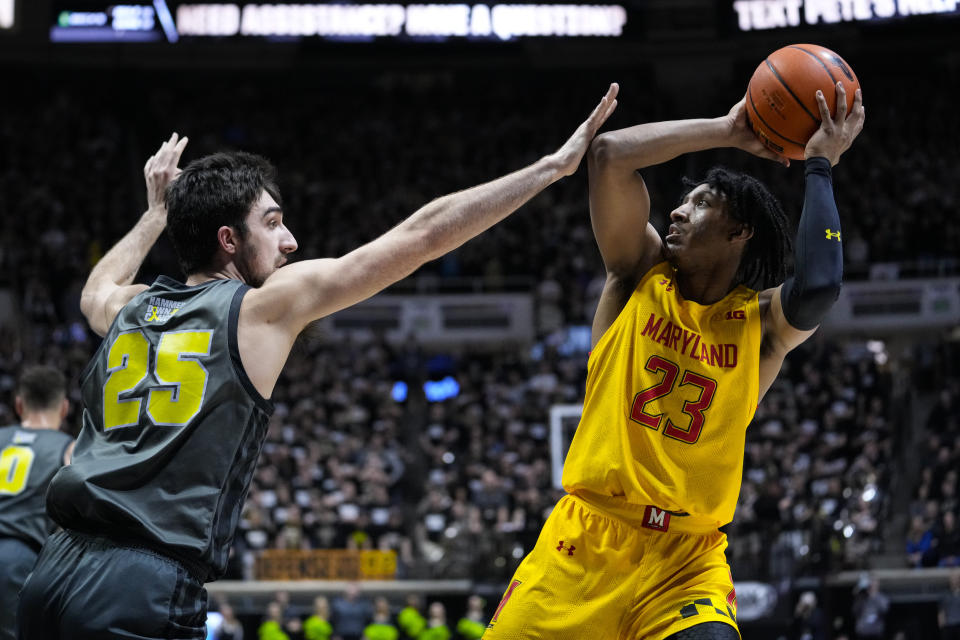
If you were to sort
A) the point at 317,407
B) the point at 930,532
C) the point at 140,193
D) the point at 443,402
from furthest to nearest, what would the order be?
the point at 140,193 < the point at 443,402 < the point at 317,407 < the point at 930,532

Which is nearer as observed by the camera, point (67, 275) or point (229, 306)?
point (229, 306)

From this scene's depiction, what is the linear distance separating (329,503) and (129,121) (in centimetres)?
1423

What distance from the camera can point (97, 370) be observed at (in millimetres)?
3195

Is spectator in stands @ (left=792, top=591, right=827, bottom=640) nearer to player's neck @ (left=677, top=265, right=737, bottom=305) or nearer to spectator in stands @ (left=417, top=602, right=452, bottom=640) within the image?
spectator in stands @ (left=417, top=602, right=452, bottom=640)

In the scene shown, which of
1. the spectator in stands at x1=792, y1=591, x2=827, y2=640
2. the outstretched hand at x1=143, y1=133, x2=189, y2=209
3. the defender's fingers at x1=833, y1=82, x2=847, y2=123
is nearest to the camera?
the defender's fingers at x1=833, y1=82, x2=847, y2=123

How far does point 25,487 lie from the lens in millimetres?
5703

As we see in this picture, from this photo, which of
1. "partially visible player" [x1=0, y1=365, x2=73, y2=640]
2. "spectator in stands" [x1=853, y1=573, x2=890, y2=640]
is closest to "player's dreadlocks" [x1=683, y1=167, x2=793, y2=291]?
"partially visible player" [x1=0, y1=365, x2=73, y2=640]

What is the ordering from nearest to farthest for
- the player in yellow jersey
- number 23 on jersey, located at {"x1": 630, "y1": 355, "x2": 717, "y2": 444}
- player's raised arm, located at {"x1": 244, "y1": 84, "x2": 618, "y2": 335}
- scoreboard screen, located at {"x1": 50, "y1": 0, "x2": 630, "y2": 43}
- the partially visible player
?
player's raised arm, located at {"x1": 244, "y1": 84, "x2": 618, "y2": 335}
the player in yellow jersey
number 23 on jersey, located at {"x1": 630, "y1": 355, "x2": 717, "y2": 444}
the partially visible player
scoreboard screen, located at {"x1": 50, "y1": 0, "x2": 630, "y2": 43}

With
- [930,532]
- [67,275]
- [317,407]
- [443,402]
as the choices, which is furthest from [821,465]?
[67,275]

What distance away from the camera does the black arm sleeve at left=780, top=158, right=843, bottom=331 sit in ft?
12.0

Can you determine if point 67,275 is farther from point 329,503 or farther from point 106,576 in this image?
point 106,576

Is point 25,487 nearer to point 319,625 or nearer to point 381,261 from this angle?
point 381,261

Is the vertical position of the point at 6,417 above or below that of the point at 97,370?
below

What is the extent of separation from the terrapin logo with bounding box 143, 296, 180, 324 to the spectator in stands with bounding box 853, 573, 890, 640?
12.0 m
